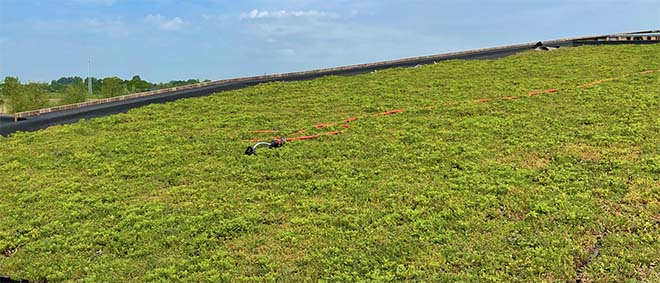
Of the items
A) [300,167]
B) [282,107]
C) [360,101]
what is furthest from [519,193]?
[282,107]

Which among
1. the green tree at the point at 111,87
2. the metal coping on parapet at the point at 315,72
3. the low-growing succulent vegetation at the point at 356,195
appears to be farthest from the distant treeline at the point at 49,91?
the low-growing succulent vegetation at the point at 356,195

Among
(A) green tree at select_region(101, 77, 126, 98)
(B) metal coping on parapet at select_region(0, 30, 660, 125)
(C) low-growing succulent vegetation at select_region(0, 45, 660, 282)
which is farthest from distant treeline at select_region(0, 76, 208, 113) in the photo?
(C) low-growing succulent vegetation at select_region(0, 45, 660, 282)

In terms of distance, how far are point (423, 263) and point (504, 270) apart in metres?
0.54

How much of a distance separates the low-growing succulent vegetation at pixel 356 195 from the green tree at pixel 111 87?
1587 cm

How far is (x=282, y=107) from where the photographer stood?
9148 mm

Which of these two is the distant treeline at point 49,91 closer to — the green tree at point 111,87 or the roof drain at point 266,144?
the green tree at point 111,87

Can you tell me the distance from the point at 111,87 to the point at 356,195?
22008mm

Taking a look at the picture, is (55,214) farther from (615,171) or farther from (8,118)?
(8,118)

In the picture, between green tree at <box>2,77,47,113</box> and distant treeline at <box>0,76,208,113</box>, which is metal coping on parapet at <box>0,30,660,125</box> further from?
green tree at <box>2,77,47,113</box>

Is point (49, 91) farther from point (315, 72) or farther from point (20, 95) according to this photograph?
point (315, 72)

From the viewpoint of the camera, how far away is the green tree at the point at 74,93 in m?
20.6

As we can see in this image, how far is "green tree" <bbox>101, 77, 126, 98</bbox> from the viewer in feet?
74.2

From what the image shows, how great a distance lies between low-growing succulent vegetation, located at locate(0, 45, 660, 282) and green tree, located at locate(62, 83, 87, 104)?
14385mm

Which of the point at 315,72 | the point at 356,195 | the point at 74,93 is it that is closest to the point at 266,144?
the point at 356,195
